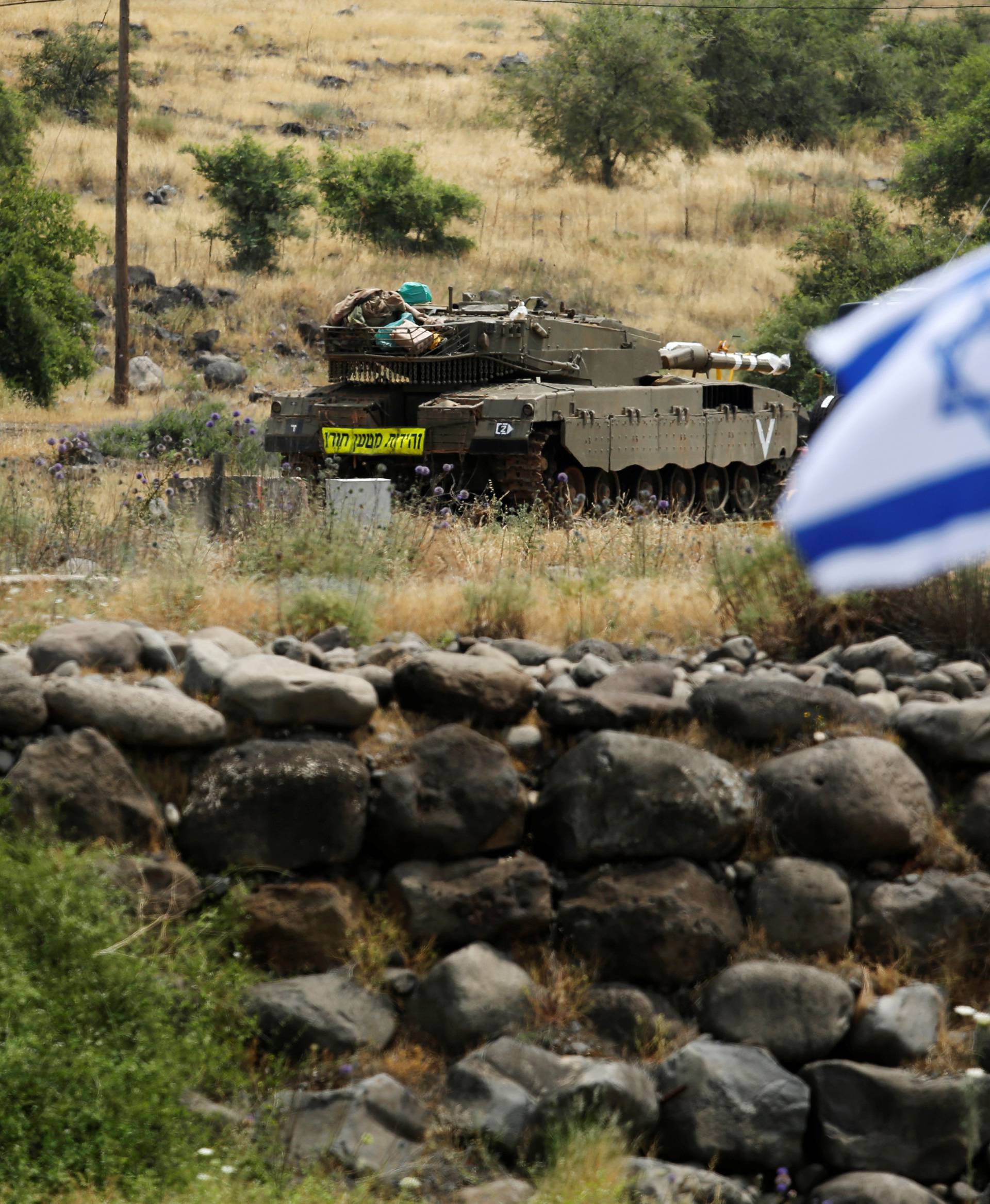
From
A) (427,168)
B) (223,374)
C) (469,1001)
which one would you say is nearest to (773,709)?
(469,1001)

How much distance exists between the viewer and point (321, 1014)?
5.42 metres

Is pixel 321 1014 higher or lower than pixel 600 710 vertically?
lower

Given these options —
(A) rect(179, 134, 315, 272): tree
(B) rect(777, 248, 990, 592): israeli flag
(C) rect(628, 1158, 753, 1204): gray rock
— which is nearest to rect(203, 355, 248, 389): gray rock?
(A) rect(179, 134, 315, 272): tree

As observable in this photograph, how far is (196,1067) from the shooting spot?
5.04 metres

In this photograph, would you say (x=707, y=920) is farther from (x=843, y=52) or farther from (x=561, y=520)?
(x=843, y=52)

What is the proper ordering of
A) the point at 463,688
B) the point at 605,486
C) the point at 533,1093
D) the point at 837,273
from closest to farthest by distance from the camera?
1. the point at 533,1093
2. the point at 463,688
3. the point at 605,486
4. the point at 837,273

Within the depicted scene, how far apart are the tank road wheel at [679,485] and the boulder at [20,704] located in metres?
11.0

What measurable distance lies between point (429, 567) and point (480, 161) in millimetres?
35074

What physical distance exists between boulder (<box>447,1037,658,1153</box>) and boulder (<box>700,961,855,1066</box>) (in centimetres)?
41

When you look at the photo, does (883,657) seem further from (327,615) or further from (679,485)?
(679,485)

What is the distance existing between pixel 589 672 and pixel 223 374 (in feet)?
68.9

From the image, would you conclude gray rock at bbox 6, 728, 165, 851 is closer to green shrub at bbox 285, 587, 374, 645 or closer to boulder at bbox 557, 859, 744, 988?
green shrub at bbox 285, 587, 374, 645

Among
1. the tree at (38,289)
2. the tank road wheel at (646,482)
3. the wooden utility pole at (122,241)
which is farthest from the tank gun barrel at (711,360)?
the wooden utility pole at (122,241)

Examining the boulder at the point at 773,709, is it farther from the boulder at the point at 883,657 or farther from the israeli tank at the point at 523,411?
the israeli tank at the point at 523,411
